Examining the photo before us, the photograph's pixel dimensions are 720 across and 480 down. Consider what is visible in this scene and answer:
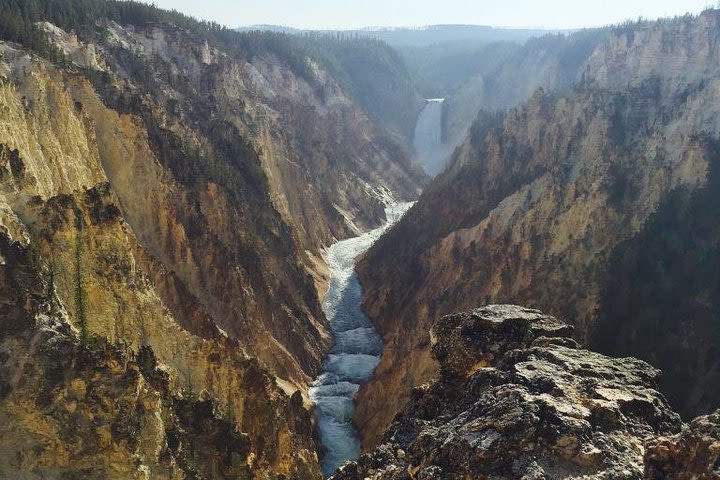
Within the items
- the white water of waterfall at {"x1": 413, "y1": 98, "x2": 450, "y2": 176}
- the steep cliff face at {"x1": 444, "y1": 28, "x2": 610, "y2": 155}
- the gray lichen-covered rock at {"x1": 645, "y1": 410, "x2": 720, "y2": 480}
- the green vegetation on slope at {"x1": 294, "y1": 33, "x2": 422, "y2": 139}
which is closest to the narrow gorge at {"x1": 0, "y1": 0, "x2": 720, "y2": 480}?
the gray lichen-covered rock at {"x1": 645, "y1": 410, "x2": 720, "y2": 480}

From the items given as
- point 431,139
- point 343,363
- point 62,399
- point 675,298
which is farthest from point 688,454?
point 431,139

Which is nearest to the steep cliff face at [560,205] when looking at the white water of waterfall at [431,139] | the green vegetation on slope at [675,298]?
the green vegetation on slope at [675,298]

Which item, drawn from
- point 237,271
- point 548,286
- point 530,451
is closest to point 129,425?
point 530,451

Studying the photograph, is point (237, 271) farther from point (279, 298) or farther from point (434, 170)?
point (434, 170)

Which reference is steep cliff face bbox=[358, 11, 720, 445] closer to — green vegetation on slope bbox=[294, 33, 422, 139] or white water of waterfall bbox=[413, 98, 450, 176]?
white water of waterfall bbox=[413, 98, 450, 176]

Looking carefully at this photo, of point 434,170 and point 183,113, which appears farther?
point 434,170

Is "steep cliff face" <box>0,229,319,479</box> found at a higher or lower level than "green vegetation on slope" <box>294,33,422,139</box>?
lower

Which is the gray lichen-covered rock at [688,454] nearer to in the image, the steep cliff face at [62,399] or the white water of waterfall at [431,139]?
the steep cliff face at [62,399]
